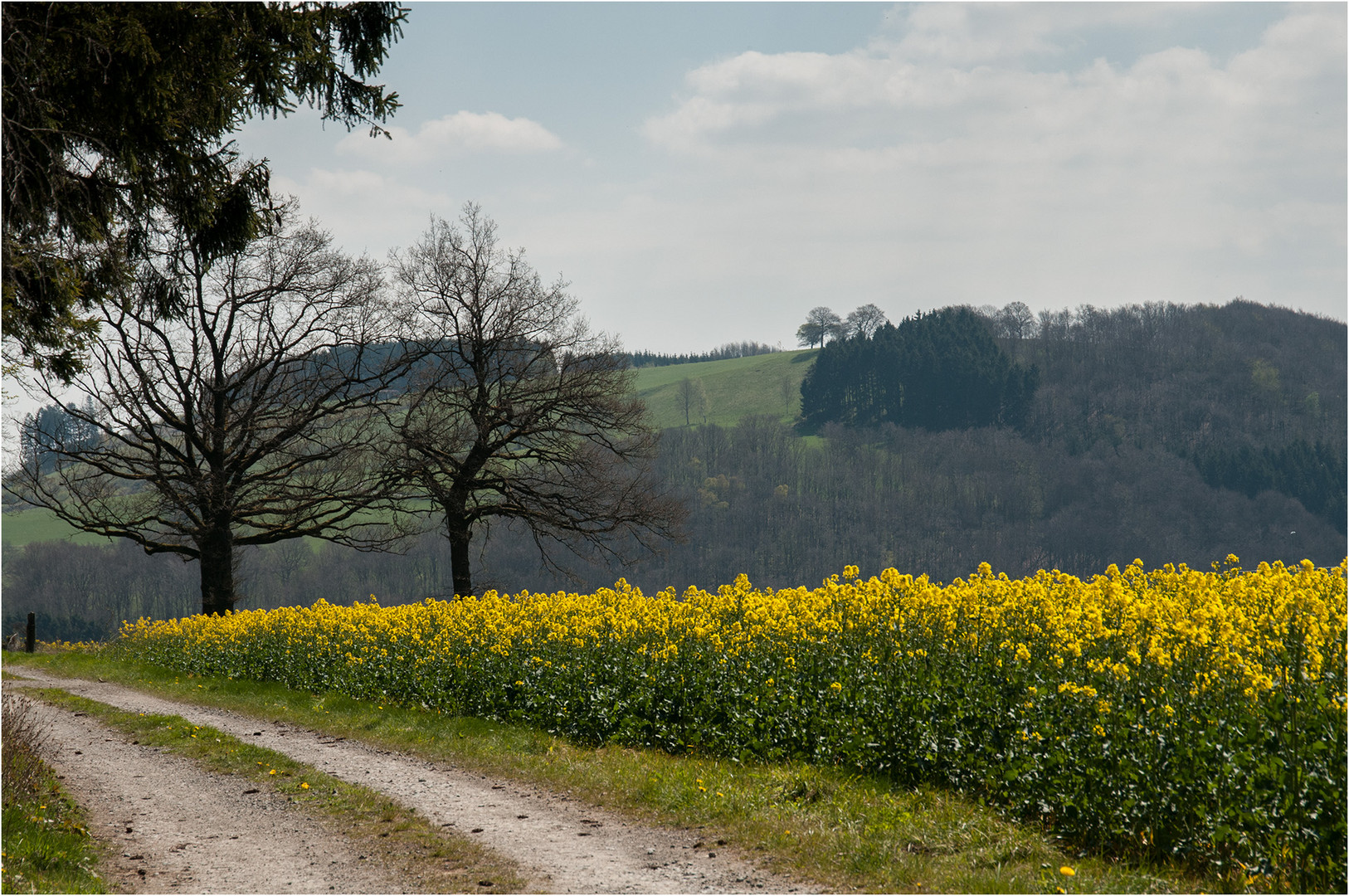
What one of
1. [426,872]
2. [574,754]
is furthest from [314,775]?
[426,872]

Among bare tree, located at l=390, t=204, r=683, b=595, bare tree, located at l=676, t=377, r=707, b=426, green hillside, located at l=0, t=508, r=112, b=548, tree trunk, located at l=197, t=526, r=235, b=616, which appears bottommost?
green hillside, located at l=0, t=508, r=112, b=548

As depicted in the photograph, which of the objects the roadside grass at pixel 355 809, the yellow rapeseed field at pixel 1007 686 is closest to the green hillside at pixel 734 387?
the yellow rapeseed field at pixel 1007 686

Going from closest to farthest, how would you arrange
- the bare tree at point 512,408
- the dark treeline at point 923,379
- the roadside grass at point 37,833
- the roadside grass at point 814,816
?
the roadside grass at point 814,816 → the roadside grass at point 37,833 → the bare tree at point 512,408 → the dark treeline at point 923,379

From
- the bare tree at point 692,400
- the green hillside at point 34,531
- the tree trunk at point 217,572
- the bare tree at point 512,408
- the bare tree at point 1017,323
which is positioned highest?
the bare tree at point 1017,323

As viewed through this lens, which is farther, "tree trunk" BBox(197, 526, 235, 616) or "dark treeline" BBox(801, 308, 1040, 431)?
"dark treeline" BBox(801, 308, 1040, 431)

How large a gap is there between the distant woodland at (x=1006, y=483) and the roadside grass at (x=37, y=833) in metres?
70.4

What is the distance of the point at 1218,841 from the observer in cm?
523

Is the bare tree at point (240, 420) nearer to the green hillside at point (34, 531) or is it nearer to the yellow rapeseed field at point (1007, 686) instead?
the yellow rapeseed field at point (1007, 686)

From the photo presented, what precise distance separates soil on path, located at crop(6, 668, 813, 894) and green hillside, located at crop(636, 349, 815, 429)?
134220 millimetres

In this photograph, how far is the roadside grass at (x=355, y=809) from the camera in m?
6.23

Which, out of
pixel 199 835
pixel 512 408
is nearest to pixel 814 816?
pixel 199 835

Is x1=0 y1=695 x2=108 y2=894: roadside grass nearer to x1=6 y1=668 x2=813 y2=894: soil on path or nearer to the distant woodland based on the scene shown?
→ x1=6 y1=668 x2=813 y2=894: soil on path

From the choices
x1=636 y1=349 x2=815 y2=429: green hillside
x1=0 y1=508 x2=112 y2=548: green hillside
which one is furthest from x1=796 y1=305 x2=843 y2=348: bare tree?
x1=0 y1=508 x2=112 y2=548: green hillside

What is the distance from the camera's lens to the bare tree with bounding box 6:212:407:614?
22484mm
